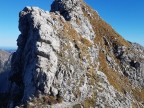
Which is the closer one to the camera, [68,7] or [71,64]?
[71,64]

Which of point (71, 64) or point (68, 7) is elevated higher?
point (68, 7)

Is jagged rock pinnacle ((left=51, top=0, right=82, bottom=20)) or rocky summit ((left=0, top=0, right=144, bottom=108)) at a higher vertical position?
jagged rock pinnacle ((left=51, top=0, right=82, bottom=20))

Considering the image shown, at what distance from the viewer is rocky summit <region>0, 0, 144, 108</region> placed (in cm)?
7812

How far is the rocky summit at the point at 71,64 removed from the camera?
256 feet

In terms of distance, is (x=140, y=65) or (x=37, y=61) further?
(x=140, y=65)

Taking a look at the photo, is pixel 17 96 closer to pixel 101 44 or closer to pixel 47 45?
pixel 47 45

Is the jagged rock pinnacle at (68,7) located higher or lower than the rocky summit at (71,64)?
higher

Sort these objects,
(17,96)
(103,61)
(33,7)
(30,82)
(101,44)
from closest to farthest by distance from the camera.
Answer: (30,82) < (17,96) < (33,7) < (103,61) < (101,44)

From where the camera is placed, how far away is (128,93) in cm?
9838

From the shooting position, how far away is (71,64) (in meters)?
84.1

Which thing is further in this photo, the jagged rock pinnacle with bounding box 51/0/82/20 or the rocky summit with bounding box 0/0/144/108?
the jagged rock pinnacle with bounding box 51/0/82/20

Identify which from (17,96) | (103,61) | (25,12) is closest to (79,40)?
(103,61)

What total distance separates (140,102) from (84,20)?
34.4 metres

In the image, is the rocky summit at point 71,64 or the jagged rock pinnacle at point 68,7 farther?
the jagged rock pinnacle at point 68,7
